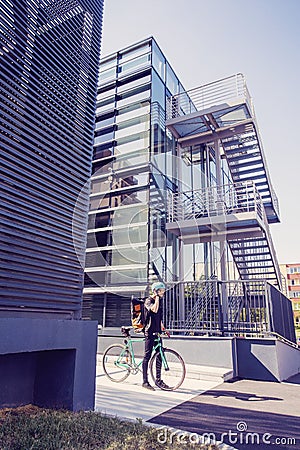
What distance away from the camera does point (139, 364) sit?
5348 millimetres

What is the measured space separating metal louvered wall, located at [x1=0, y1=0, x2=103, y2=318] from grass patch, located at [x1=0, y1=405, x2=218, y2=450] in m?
0.90

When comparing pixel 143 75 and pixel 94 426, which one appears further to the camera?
pixel 143 75

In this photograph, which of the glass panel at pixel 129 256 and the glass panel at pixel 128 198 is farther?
the glass panel at pixel 128 198

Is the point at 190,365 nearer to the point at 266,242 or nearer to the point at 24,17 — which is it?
the point at 266,242

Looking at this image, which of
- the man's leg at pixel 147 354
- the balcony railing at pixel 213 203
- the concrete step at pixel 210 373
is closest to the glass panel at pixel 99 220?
the balcony railing at pixel 213 203

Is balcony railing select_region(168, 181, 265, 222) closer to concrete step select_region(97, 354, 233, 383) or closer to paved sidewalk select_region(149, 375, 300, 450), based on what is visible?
concrete step select_region(97, 354, 233, 383)

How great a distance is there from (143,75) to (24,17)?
8.83 metres

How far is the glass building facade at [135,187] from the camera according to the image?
945cm

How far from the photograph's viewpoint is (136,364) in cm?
548

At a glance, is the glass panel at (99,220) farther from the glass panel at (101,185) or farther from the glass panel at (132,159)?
the glass panel at (132,159)

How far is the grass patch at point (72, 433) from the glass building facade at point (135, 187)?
611 centimetres

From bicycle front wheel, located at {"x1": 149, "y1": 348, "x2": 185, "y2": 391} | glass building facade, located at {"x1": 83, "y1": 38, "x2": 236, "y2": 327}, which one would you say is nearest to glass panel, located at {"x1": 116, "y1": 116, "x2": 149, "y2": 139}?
glass building facade, located at {"x1": 83, "y1": 38, "x2": 236, "y2": 327}

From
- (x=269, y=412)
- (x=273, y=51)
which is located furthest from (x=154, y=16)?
(x=269, y=412)

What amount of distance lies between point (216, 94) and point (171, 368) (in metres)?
9.12
